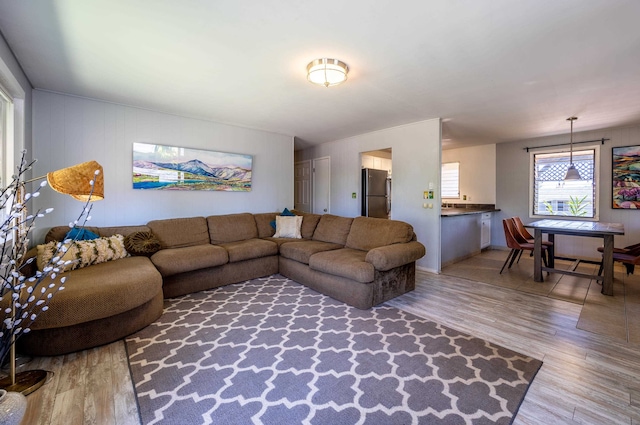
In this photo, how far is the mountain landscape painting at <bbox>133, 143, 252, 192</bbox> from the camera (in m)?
3.76

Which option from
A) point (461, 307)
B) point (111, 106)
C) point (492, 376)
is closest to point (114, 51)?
point (111, 106)

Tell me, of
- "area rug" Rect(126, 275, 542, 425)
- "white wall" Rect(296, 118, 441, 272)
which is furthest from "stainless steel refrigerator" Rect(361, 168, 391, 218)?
"area rug" Rect(126, 275, 542, 425)

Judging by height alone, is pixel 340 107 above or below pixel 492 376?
above

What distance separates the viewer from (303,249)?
12.0 ft

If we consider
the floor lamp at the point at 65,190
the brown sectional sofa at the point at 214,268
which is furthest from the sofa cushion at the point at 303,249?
the floor lamp at the point at 65,190

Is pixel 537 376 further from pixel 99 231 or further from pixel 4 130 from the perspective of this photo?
pixel 4 130

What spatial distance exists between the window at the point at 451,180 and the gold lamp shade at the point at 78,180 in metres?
6.89

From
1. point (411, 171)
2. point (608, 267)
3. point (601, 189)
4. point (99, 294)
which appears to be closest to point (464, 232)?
point (411, 171)

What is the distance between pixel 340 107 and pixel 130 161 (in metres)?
2.90

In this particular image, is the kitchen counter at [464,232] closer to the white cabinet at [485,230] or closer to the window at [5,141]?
the white cabinet at [485,230]

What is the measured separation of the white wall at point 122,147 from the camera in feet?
10.3

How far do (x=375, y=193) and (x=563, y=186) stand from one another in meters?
3.57

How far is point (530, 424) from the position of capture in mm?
1428

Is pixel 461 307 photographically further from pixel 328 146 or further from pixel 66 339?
pixel 328 146
